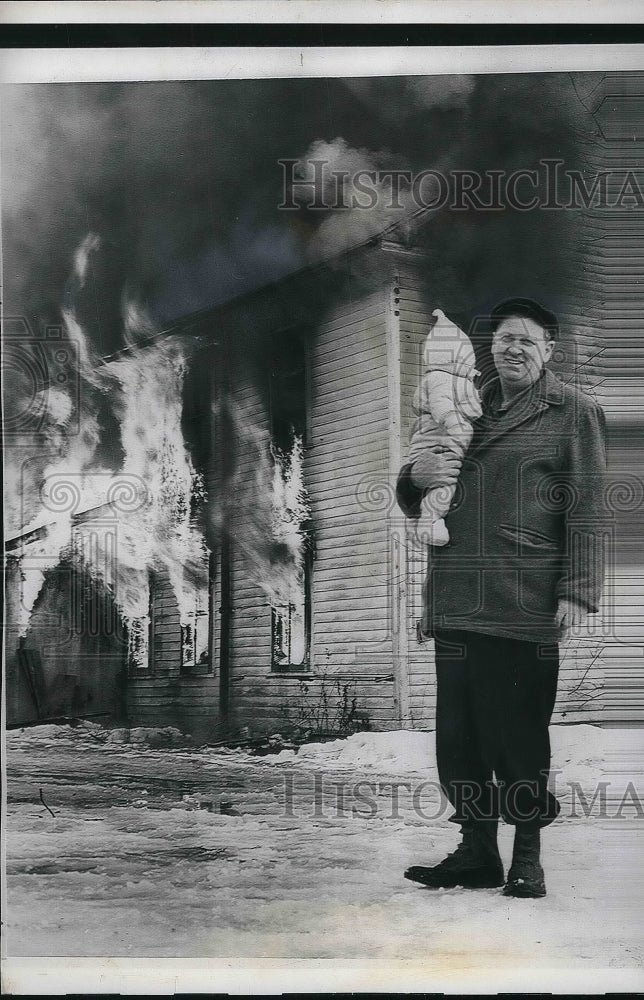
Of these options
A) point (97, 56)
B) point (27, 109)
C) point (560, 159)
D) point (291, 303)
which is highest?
point (97, 56)

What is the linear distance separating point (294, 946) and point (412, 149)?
4010 millimetres

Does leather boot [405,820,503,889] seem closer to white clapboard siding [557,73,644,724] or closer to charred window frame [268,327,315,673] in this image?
white clapboard siding [557,73,644,724]

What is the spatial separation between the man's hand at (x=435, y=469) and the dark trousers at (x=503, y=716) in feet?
2.52

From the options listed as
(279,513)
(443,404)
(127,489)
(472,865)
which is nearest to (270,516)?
(279,513)

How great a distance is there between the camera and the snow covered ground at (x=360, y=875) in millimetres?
4109

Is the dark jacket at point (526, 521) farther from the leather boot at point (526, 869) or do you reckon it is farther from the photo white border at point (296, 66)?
the photo white border at point (296, 66)

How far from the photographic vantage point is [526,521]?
4133 millimetres

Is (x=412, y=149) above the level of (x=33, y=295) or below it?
above

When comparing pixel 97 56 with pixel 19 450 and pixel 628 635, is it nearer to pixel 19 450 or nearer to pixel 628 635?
pixel 19 450

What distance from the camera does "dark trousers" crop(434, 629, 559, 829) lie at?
13.5ft

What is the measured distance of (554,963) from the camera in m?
4.12

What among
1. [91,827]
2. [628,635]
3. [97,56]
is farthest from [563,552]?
[97,56]

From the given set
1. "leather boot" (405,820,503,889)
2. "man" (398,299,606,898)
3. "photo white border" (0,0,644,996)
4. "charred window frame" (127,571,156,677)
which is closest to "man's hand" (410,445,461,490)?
"man" (398,299,606,898)

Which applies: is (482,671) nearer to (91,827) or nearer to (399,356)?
(399,356)
